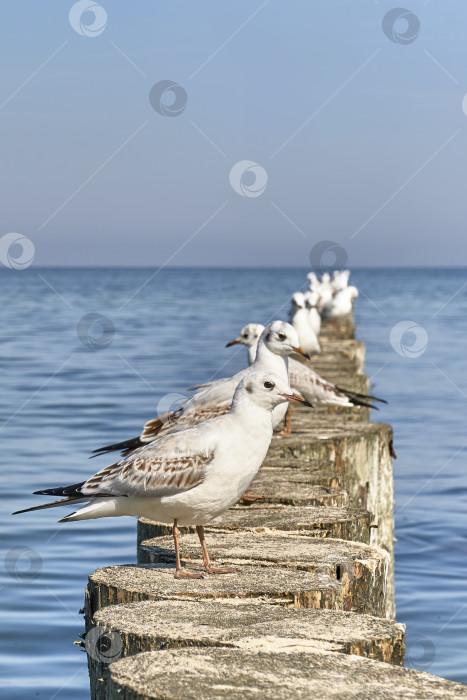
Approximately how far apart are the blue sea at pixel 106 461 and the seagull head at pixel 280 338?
2.27 meters

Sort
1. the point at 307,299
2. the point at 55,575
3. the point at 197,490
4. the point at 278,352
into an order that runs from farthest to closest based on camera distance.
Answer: the point at 307,299 → the point at 55,575 → the point at 278,352 → the point at 197,490

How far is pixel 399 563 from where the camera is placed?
32.6 ft

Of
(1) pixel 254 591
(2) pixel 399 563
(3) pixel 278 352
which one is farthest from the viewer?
(2) pixel 399 563

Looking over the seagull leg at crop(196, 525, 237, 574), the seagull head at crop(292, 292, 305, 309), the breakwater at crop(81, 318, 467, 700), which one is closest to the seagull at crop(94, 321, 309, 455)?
the breakwater at crop(81, 318, 467, 700)

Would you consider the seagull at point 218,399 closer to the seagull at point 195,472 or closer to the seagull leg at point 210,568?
the seagull at point 195,472

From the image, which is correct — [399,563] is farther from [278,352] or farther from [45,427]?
[45,427]

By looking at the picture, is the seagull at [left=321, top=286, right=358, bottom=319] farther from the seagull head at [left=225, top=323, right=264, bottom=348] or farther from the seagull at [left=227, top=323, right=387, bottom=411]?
the seagull head at [left=225, top=323, right=264, bottom=348]

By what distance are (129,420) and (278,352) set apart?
32.0 ft

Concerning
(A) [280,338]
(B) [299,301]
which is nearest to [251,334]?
(A) [280,338]

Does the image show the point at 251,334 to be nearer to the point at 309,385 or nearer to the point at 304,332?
the point at 309,385

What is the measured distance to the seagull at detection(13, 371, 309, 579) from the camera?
178 inches

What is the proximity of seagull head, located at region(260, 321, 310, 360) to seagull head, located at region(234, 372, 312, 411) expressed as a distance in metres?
2.21

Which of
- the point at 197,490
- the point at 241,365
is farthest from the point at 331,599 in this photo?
the point at 241,365

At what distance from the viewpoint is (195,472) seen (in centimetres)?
454
